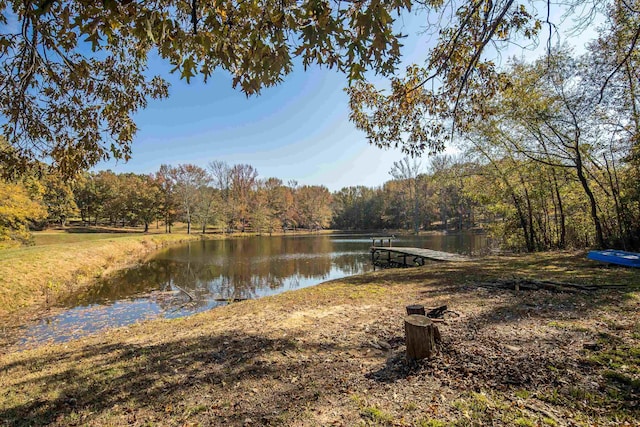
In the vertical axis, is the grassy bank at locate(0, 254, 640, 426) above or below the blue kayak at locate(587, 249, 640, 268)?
below

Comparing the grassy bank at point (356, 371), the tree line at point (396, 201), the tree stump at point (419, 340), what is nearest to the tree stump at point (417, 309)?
the grassy bank at point (356, 371)

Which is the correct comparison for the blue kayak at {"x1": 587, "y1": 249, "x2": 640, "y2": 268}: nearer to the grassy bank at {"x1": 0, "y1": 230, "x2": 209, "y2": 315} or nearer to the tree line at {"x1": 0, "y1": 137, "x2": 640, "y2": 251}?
the tree line at {"x1": 0, "y1": 137, "x2": 640, "y2": 251}

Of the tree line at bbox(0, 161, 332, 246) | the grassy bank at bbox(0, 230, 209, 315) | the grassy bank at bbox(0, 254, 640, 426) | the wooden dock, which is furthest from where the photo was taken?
the tree line at bbox(0, 161, 332, 246)

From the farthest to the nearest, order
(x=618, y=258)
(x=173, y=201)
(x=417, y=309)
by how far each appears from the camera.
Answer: (x=173, y=201)
(x=618, y=258)
(x=417, y=309)

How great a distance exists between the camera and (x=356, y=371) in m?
3.50

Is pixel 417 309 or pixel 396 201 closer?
pixel 417 309

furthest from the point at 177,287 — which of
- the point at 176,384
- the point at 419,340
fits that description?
the point at 419,340

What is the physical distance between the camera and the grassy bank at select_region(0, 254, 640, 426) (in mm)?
2645

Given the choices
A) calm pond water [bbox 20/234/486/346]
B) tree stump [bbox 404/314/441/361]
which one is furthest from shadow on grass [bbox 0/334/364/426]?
calm pond water [bbox 20/234/486/346]

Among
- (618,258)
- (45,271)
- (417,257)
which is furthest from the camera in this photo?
(417,257)

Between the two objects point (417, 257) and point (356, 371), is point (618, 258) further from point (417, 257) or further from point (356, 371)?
point (417, 257)

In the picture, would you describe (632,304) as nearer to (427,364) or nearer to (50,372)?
(427,364)

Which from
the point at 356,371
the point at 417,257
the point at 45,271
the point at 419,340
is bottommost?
the point at 417,257

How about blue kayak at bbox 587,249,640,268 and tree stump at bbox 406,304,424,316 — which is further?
blue kayak at bbox 587,249,640,268
